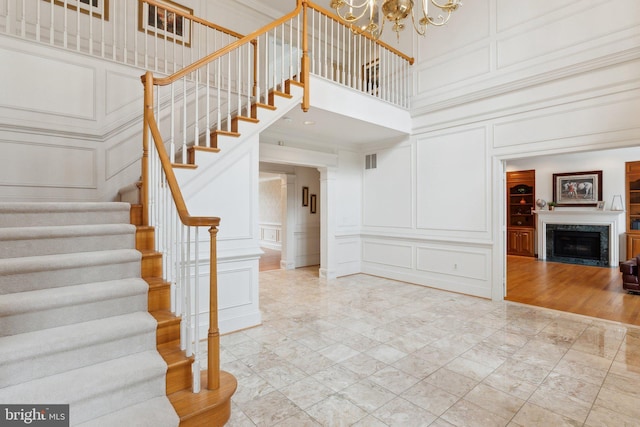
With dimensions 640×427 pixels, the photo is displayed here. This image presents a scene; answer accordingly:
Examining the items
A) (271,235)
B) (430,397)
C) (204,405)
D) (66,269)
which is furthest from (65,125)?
(271,235)

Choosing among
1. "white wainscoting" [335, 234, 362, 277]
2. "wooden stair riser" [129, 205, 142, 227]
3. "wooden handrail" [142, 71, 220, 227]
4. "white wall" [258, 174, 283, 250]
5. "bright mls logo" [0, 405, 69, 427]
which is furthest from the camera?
"white wall" [258, 174, 283, 250]

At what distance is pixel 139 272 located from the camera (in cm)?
231

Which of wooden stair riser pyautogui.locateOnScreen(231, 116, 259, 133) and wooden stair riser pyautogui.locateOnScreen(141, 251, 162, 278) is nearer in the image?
wooden stair riser pyautogui.locateOnScreen(141, 251, 162, 278)

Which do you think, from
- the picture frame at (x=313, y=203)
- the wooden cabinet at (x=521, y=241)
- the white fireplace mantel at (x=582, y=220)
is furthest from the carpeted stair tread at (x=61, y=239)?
the wooden cabinet at (x=521, y=241)

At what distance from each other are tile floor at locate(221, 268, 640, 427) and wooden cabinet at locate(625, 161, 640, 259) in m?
5.31

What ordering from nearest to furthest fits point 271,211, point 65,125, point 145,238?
point 145,238
point 65,125
point 271,211

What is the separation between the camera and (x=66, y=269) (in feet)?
6.70

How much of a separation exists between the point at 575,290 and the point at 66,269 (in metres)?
7.00

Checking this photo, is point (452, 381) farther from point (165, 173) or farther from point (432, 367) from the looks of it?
point (165, 173)

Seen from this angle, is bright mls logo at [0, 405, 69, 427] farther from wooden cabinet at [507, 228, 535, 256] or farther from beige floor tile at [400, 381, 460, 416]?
wooden cabinet at [507, 228, 535, 256]

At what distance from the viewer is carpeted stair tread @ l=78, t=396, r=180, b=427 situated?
5.12ft

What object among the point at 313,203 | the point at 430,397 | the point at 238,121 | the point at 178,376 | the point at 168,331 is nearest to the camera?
the point at 178,376

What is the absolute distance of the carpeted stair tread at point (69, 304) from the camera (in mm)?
1730

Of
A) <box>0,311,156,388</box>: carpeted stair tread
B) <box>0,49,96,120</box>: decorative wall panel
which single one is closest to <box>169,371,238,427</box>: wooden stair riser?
<box>0,311,156,388</box>: carpeted stair tread
